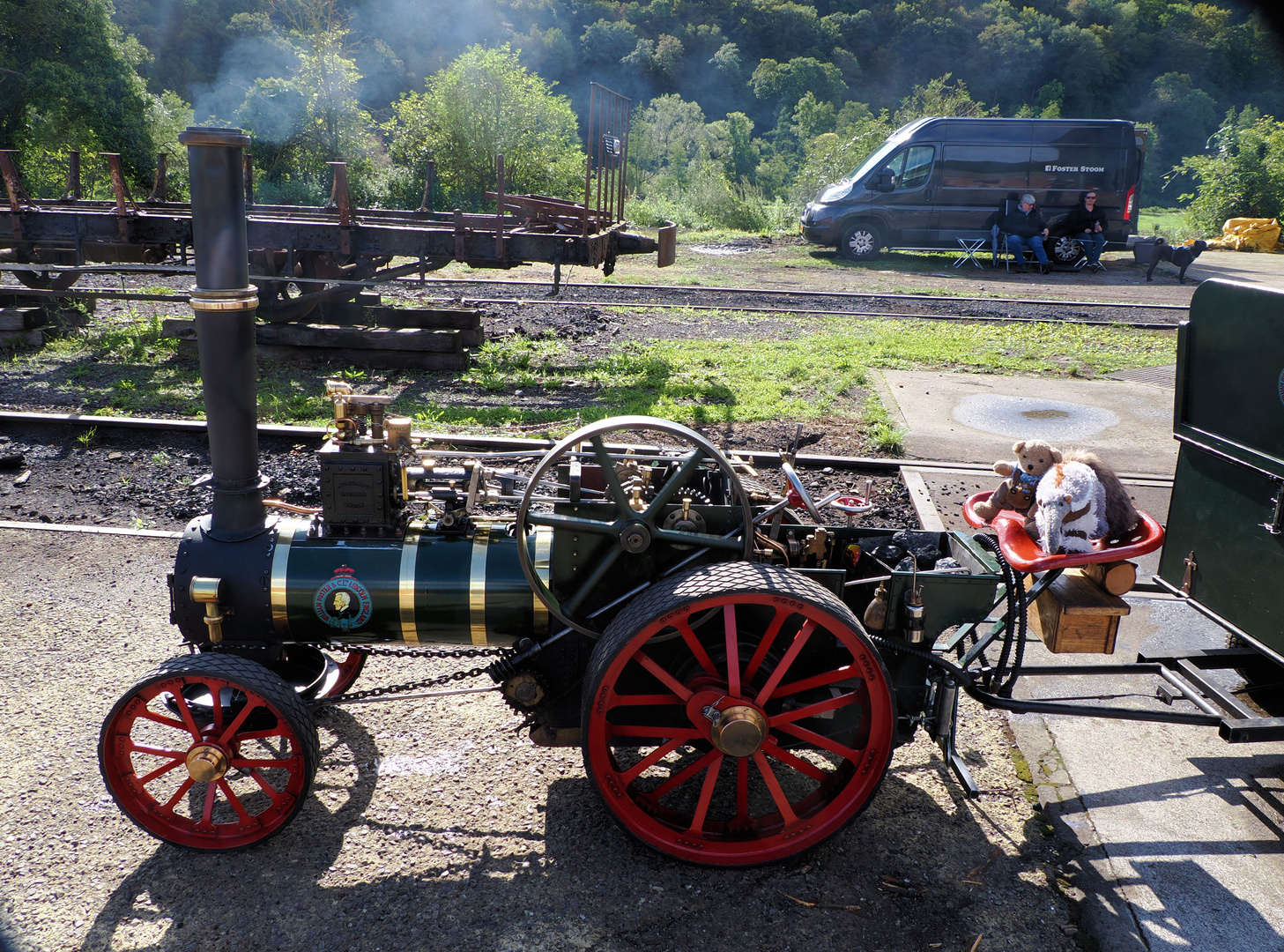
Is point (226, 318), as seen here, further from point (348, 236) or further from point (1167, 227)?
point (1167, 227)

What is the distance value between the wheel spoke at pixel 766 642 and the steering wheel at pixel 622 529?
10.0 inches

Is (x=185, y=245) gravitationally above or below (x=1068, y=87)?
below

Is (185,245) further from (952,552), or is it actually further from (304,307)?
(952,552)

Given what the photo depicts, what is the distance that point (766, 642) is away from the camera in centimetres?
285

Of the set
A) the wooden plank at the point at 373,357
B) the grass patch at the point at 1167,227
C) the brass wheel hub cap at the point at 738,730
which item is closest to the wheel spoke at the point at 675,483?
the brass wheel hub cap at the point at 738,730

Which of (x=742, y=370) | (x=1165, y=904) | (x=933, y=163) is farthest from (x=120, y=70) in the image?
(x=1165, y=904)

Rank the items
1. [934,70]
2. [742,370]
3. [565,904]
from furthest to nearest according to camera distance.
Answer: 1. [934,70]
2. [742,370]
3. [565,904]

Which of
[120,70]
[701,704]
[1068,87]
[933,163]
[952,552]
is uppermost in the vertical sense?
[1068,87]

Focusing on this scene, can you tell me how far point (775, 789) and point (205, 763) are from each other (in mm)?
1840

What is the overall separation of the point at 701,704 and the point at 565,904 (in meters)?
0.77

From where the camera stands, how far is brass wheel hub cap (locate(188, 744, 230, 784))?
2.88 m

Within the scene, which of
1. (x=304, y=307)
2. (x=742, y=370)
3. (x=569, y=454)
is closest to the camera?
(x=569, y=454)

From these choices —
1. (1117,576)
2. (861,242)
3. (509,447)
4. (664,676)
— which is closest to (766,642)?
(664,676)

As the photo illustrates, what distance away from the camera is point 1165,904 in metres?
2.89
